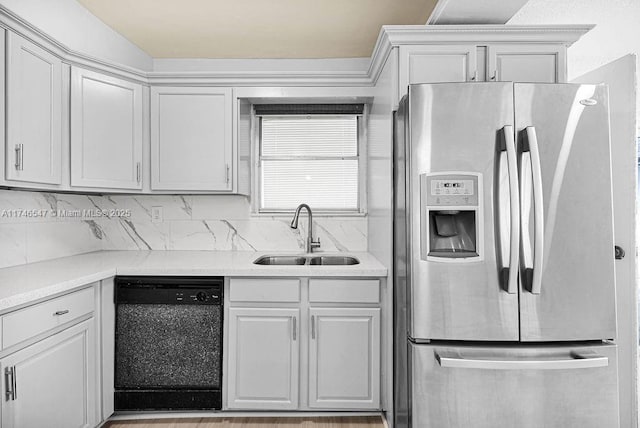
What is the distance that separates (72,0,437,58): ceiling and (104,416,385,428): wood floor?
2.37m

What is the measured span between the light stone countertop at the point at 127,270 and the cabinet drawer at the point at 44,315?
0.05m

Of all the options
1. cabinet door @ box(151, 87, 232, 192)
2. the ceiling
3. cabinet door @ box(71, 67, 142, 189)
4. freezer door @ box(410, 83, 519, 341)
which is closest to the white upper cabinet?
freezer door @ box(410, 83, 519, 341)

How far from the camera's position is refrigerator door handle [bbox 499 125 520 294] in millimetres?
1663

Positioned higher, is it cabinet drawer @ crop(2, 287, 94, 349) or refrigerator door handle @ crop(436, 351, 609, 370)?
cabinet drawer @ crop(2, 287, 94, 349)

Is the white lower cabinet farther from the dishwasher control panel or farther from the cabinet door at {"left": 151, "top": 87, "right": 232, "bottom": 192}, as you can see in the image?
the cabinet door at {"left": 151, "top": 87, "right": 232, "bottom": 192}

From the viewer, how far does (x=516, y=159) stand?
169 cm

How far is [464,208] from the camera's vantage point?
5.64ft

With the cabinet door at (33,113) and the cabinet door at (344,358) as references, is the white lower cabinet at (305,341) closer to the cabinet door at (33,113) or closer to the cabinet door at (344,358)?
the cabinet door at (344,358)

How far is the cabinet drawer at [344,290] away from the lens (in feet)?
7.30

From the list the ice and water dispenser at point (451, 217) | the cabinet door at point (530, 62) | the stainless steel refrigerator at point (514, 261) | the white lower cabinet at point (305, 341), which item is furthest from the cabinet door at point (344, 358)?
the cabinet door at point (530, 62)

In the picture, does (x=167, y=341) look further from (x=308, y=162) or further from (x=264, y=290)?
(x=308, y=162)

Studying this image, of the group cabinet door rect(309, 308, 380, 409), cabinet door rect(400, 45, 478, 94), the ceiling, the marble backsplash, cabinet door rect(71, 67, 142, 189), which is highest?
the ceiling

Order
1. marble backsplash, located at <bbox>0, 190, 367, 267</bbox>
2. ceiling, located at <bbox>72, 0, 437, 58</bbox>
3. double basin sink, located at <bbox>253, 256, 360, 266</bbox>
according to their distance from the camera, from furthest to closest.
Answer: marble backsplash, located at <bbox>0, 190, 367, 267</bbox>
double basin sink, located at <bbox>253, 256, 360, 266</bbox>
ceiling, located at <bbox>72, 0, 437, 58</bbox>

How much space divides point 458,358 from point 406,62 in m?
1.42
